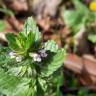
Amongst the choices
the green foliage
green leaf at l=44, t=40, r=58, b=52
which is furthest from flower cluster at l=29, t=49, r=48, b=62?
green leaf at l=44, t=40, r=58, b=52

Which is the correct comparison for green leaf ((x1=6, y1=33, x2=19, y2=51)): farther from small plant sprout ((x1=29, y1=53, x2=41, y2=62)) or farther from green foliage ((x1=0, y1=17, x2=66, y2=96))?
small plant sprout ((x1=29, y1=53, x2=41, y2=62))

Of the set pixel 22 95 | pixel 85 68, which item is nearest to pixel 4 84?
pixel 22 95

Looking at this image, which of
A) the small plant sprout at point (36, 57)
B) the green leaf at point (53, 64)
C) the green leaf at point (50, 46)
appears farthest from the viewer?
the green leaf at point (50, 46)

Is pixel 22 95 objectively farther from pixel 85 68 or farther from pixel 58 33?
pixel 58 33

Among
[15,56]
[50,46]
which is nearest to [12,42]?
[15,56]

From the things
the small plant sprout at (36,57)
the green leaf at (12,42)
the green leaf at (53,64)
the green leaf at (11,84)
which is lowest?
the green leaf at (11,84)

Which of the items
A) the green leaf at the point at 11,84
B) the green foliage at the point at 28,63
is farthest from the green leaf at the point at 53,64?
the green leaf at the point at 11,84

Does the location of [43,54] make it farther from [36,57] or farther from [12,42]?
[12,42]

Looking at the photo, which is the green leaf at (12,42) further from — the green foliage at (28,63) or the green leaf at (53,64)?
the green leaf at (53,64)
